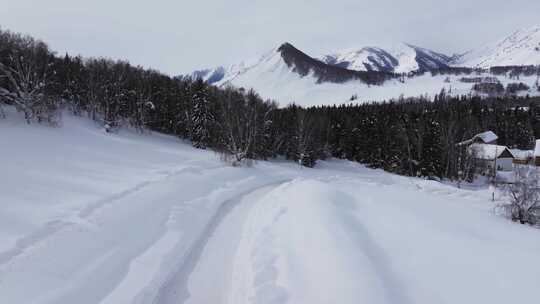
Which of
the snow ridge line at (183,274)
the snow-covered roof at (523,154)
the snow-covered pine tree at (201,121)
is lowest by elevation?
the snow ridge line at (183,274)

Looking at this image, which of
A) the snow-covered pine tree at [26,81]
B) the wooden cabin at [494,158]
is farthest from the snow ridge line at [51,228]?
the wooden cabin at [494,158]

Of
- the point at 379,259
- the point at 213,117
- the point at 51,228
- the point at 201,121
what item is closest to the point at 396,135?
the point at 213,117

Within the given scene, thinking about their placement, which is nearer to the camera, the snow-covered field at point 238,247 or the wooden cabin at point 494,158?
the snow-covered field at point 238,247

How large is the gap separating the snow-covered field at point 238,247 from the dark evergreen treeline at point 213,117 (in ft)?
63.9

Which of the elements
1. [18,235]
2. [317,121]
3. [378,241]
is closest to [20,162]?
[18,235]

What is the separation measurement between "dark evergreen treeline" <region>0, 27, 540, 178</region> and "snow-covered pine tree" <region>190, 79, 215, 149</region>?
0.15 meters

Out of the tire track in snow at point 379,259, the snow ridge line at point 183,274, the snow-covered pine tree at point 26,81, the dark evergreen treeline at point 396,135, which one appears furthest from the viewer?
the dark evergreen treeline at point 396,135

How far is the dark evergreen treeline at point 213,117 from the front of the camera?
37.6 metres

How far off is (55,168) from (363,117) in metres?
60.2

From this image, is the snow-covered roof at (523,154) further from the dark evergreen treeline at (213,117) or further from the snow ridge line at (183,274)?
the snow ridge line at (183,274)

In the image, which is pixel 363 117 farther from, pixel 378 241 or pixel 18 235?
pixel 18 235

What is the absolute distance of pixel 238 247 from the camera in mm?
12672

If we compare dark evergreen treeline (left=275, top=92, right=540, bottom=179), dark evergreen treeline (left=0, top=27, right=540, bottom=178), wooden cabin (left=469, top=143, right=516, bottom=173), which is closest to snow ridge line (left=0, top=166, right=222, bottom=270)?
dark evergreen treeline (left=0, top=27, right=540, bottom=178)

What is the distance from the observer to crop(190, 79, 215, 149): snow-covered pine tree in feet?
164
